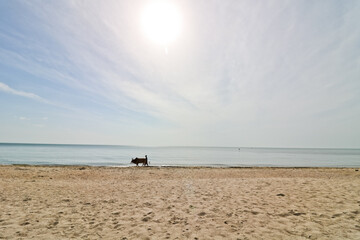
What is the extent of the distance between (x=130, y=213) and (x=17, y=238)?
3585mm

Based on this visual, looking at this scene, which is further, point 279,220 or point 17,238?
point 279,220

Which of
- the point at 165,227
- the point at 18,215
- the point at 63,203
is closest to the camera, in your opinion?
the point at 165,227

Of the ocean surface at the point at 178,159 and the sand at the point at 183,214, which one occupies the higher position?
the sand at the point at 183,214

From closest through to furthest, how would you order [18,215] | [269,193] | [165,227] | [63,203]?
[165,227] → [18,215] → [63,203] → [269,193]

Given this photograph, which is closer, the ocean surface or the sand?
the sand

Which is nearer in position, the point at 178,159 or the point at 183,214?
the point at 183,214

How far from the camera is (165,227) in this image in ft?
21.2

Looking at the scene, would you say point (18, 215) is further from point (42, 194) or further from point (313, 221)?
point (313, 221)

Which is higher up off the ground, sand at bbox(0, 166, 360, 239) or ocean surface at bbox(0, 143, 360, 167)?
sand at bbox(0, 166, 360, 239)

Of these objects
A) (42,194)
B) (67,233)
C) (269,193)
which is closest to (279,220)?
(269,193)

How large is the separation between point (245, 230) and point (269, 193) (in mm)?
5410

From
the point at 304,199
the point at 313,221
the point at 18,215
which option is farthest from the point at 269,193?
the point at 18,215

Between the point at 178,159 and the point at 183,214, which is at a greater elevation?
the point at 183,214

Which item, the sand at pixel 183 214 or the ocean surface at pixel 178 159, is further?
the ocean surface at pixel 178 159
